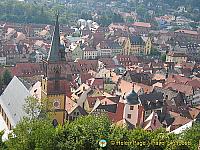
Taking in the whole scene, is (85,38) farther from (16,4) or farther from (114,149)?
(114,149)

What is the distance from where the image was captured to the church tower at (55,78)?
4031cm

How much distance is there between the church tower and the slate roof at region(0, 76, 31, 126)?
9.22 ft

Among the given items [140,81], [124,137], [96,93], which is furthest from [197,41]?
[124,137]

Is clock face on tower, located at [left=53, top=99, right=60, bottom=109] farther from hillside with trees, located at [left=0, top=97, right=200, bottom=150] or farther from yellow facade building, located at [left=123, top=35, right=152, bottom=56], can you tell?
yellow facade building, located at [left=123, top=35, right=152, bottom=56]

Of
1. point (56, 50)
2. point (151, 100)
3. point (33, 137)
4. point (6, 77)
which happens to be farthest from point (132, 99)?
point (6, 77)

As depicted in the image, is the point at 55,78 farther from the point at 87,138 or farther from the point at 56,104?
the point at 87,138

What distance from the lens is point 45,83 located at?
4075 cm

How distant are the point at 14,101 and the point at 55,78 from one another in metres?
5.99

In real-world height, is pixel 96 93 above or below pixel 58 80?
below

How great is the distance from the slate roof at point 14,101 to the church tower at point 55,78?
2811 millimetres

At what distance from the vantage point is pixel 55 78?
1602 inches

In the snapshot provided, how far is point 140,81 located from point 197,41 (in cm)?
7035

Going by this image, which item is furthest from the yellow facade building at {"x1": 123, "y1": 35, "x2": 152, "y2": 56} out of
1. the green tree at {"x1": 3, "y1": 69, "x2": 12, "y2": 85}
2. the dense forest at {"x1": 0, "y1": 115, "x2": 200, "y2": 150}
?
the dense forest at {"x1": 0, "y1": 115, "x2": 200, "y2": 150}

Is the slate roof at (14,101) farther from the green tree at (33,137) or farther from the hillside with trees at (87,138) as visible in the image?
the hillside with trees at (87,138)
